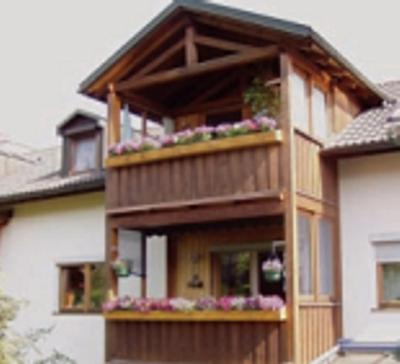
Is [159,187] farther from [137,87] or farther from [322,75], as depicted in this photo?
[322,75]

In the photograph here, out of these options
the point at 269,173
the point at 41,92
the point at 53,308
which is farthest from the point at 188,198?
the point at 41,92

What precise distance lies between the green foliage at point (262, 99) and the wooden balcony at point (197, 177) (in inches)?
50.4

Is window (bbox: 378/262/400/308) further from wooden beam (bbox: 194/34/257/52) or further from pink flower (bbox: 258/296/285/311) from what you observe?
wooden beam (bbox: 194/34/257/52)

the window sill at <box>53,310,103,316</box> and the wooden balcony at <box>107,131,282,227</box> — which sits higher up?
the wooden balcony at <box>107,131,282,227</box>

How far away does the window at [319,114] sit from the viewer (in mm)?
14006

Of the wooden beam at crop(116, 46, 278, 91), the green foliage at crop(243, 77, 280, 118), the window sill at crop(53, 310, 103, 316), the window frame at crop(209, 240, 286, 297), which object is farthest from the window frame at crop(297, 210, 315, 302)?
the window sill at crop(53, 310, 103, 316)

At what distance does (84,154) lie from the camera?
61.3ft

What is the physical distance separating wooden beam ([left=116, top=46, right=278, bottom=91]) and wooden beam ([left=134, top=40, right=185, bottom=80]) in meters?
0.24

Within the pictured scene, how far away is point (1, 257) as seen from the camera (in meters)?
18.9

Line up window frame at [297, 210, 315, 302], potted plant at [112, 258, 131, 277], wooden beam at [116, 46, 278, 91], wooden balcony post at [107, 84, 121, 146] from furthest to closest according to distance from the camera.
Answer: wooden balcony post at [107, 84, 121, 146] → potted plant at [112, 258, 131, 277] → wooden beam at [116, 46, 278, 91] → window frame at [297, 210, 315, 302]

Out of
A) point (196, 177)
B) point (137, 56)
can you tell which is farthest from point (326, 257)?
point (137, 56)

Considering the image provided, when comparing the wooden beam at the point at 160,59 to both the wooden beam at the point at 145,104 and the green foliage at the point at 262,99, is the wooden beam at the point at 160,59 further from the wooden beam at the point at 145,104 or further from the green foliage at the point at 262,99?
the green foliage at the point at 262,99

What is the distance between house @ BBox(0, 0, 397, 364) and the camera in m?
12.6

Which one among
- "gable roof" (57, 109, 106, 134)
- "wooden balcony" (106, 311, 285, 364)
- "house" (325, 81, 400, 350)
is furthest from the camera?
"gable roof" (57, 109, 106, 134)
